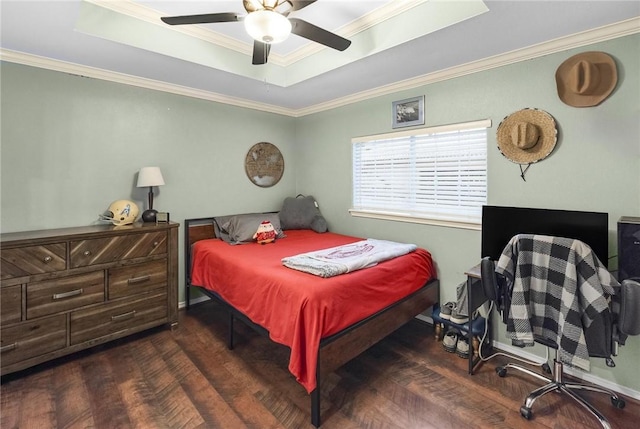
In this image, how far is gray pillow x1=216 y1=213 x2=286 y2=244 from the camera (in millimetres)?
3271

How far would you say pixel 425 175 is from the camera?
9.98 feet

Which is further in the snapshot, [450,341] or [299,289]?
[450,341]

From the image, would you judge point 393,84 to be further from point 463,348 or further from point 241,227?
point 463,348

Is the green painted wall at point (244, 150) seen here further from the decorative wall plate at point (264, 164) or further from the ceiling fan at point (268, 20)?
the ceiling fan at point (268, 20)

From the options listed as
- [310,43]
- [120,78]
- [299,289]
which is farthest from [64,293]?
[310,43]

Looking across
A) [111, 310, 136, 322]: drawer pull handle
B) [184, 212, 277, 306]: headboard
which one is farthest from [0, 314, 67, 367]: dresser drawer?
[184, 212, 277, 306]: headboard

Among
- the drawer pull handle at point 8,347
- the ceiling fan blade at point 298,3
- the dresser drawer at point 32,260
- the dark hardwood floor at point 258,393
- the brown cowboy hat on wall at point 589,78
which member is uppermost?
the ceiling fan blade at point 298,3

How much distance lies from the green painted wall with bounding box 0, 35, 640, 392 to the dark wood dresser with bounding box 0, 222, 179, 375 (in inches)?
18.5

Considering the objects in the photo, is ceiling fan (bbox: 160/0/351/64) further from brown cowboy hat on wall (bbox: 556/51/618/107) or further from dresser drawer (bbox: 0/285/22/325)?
dresser drawer (bbox: 0/285/22/325)

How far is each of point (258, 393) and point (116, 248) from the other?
1.62m

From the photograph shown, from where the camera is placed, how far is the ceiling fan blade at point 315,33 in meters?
1.70

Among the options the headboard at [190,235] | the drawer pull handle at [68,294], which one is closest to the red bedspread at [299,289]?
the headboard at [190,235]

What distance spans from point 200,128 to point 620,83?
11.8ft

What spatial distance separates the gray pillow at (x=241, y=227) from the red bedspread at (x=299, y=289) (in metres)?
0.18
